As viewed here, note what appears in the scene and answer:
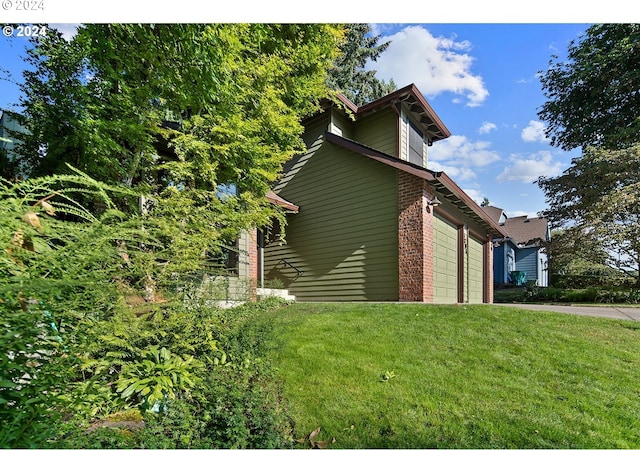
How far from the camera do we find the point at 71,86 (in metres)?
4.08

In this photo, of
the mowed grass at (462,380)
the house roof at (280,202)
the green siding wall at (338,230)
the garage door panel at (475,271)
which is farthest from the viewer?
the garage door panel at (475,271)

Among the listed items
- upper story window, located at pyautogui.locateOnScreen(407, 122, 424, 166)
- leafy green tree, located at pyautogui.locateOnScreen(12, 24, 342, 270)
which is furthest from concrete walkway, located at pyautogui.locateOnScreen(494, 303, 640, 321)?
leafy green tree, located at pyautogui.locateOnScreen(12, 24, 342, 270)

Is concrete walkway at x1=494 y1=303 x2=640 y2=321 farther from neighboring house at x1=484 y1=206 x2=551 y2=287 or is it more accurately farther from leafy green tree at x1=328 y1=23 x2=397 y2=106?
leafy green tree at x1=328 y1=23 x2=397 y2=106

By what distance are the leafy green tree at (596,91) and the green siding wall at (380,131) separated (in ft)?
41.8

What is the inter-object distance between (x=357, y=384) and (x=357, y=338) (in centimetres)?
102

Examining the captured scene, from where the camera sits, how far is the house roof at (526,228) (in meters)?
23.5

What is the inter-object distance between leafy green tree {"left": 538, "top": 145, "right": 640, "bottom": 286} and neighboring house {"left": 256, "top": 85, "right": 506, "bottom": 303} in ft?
20.0

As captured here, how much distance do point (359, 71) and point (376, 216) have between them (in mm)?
15212

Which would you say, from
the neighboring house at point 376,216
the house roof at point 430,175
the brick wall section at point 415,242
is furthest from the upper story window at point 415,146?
the brick wall section at point 415,242

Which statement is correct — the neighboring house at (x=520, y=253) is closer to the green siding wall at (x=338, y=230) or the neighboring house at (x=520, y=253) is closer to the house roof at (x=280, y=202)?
the green siding wall at (x=338, y=230)

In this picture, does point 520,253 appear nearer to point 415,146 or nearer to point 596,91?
point 596,91

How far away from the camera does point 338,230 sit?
324 inches

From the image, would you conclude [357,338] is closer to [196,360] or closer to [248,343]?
[248,343]
